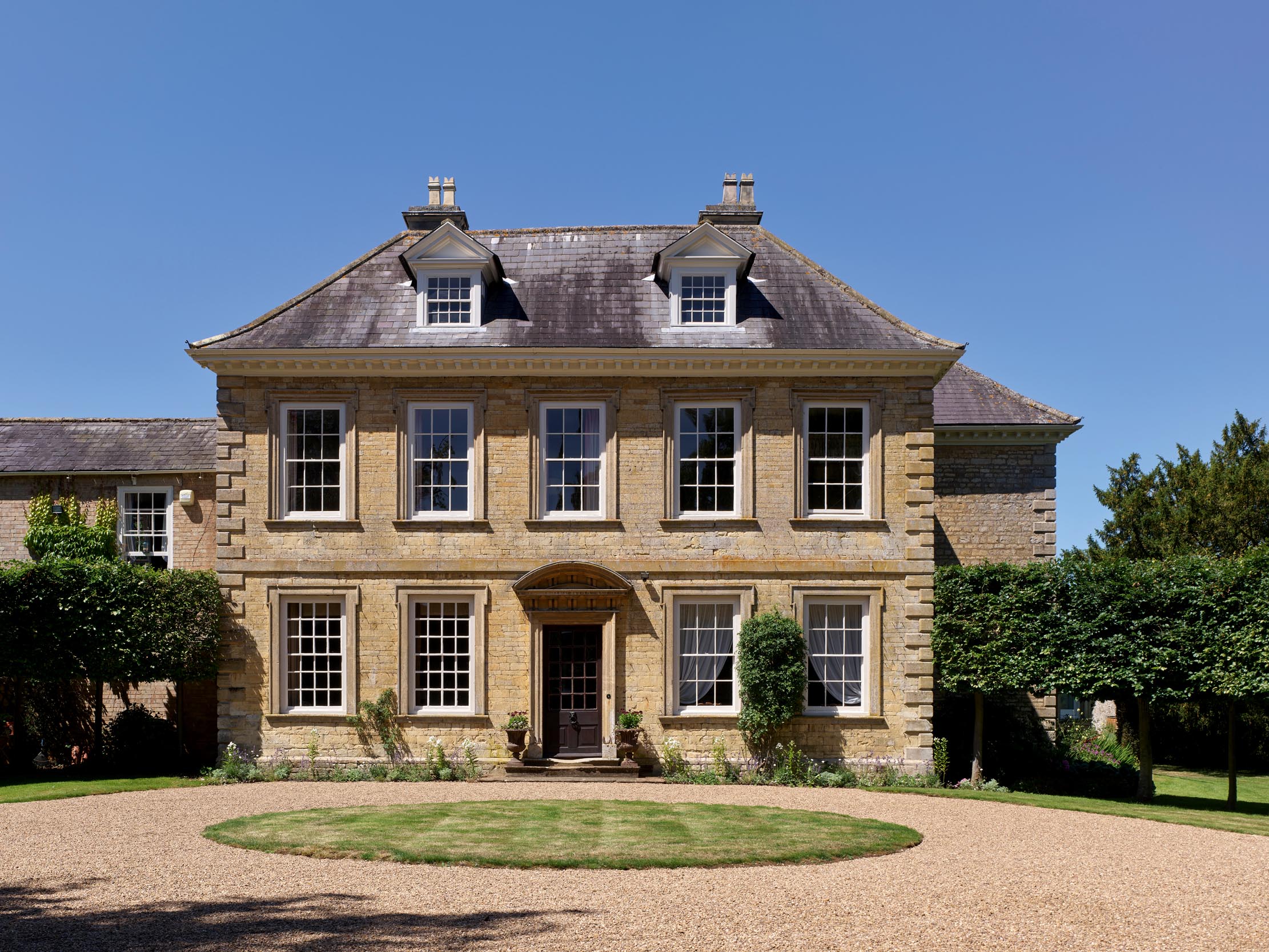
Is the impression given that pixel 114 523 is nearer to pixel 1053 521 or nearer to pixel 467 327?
pixel 467 327

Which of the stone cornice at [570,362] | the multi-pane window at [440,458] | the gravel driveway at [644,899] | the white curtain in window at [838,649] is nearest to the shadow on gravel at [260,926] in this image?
the gravel driveway at [644,899]

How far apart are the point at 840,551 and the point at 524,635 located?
624 centimetres

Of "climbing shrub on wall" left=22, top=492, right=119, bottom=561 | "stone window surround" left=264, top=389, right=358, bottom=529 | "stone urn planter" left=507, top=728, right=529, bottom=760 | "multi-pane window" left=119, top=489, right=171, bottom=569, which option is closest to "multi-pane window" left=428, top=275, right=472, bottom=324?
"stone window surround" left=264, top=389, right=358, bottom=529

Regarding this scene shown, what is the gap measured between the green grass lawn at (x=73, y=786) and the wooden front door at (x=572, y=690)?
21.1 feet

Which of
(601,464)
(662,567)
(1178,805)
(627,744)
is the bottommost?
A: (1178,805)

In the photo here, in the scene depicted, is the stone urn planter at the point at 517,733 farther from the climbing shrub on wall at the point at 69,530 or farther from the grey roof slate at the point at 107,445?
the climbing shrub on wall at the point at 69,530

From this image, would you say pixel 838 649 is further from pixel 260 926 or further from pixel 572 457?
pixel 260 926

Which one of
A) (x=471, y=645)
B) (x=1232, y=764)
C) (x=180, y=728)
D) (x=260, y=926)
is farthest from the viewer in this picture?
A: (x=180, y=728)

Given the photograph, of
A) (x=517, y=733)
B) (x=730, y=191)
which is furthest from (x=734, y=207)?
(x=517, y=733)

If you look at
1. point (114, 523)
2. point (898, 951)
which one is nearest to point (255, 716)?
point (114, 523)

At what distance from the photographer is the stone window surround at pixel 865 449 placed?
1953 cm

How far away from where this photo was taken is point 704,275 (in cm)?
2048

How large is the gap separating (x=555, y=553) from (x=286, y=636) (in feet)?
17.7

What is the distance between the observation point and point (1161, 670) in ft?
58.9
